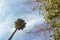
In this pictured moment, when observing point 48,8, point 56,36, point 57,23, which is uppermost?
point 48,8

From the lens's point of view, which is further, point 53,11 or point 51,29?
point 51,29

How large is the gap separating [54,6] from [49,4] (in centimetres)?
44

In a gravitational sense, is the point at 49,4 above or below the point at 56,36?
above

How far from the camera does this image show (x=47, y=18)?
46.2 feet

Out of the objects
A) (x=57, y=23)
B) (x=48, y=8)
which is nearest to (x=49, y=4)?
(x=48, y=8)

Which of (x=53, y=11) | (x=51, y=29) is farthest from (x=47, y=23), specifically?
(x=53, y=11)

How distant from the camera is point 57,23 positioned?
45.2 feet

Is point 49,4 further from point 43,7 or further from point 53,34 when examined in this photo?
point 53,34

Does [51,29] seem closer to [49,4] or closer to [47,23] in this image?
[47,23]

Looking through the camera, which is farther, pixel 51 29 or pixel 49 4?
pixel 51 29

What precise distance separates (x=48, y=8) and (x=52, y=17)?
0.62 metres

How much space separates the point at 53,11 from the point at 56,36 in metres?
1.75

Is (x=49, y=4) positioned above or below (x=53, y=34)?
above

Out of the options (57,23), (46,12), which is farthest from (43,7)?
(57,23)
